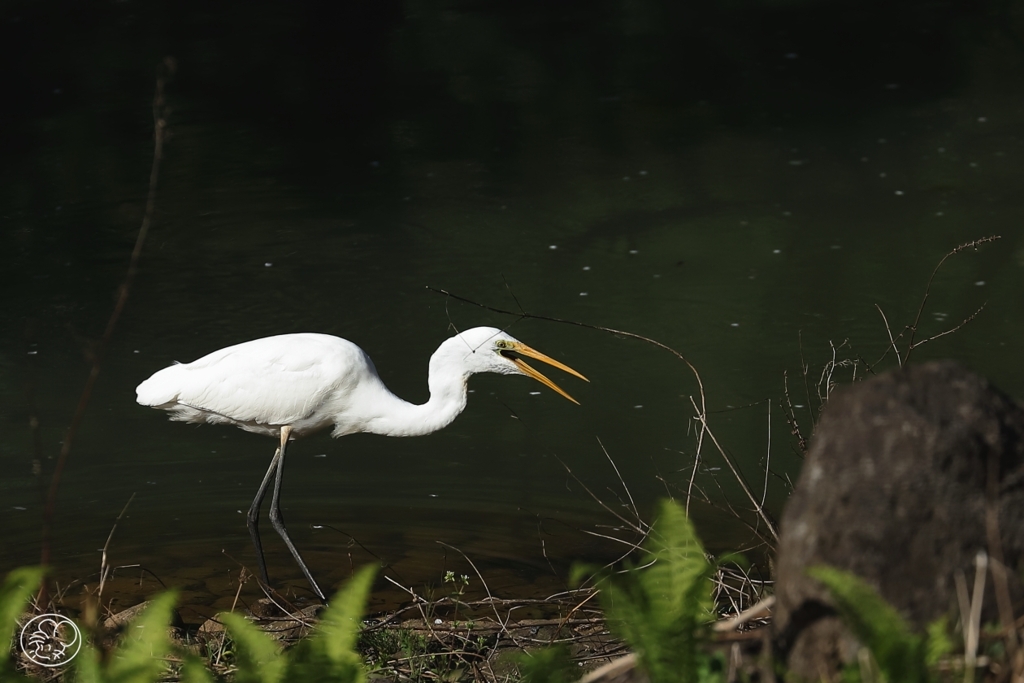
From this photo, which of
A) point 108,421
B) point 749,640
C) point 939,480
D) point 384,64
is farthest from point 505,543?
point 384,64

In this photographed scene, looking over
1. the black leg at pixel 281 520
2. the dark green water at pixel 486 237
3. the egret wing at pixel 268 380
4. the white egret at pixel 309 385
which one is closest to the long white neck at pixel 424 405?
the white egret at pixel 309 385

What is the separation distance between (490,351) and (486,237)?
12.8ft

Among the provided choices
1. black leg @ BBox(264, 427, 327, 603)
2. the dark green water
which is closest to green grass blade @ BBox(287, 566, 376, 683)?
the dark green water

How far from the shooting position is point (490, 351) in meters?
4.62

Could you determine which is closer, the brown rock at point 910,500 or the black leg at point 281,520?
the brown rock at point 910,500

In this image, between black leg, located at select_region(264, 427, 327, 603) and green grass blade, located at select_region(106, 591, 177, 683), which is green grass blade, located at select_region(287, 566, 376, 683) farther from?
black leg, located at select_region(264, 427, 327, 603)

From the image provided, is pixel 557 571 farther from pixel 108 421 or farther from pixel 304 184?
pixel 304 184

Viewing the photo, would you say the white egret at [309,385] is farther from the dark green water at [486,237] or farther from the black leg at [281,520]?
the dark green water at [486,237]

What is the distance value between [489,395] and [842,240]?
2.99m

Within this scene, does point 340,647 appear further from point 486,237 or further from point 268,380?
point 486,237

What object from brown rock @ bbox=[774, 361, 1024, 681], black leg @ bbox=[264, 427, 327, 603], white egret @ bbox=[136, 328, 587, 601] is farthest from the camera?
white egret @ bbox=[136, 328, 587, 601]

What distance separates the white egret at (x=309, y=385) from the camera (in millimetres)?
4676

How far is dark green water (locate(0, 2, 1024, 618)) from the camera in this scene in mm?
5285

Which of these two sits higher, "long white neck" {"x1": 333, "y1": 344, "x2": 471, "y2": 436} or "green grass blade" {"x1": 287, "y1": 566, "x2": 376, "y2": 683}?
"green grass blade" {"x1": 287, "y1": 566, "x2": 376, "y2": 683}
